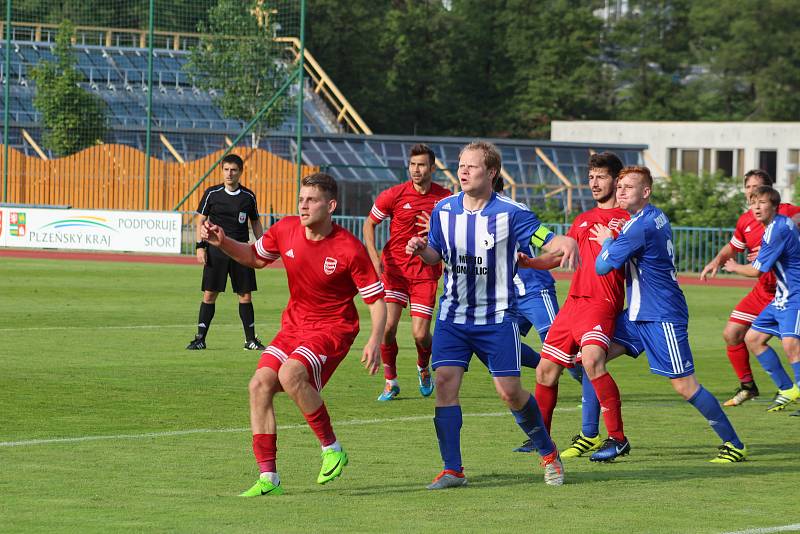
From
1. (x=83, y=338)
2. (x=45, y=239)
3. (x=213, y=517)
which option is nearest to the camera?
(x=213, y=517)

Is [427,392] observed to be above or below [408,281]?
below

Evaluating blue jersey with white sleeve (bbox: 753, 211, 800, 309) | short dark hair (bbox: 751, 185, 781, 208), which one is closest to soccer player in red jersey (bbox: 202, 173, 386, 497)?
short dark hair (bbox: 751, 185, 781, 208)

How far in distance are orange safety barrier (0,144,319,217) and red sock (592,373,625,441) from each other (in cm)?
2914

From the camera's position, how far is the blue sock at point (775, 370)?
1237 cm

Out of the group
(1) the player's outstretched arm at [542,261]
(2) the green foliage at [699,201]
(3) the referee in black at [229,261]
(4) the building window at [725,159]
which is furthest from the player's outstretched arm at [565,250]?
(4) the building window at [725,159]

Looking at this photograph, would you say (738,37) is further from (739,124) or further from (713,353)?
(713,353)

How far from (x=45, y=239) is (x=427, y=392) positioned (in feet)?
76.7

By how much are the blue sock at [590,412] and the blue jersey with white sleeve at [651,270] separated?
0.69 m

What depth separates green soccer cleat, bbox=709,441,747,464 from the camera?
923 centimetres

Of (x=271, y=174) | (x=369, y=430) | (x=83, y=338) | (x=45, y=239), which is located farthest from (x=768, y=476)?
(x=271, y=174)

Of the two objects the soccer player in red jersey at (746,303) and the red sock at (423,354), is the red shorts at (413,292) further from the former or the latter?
the soccer player in red jersey at (746,303)

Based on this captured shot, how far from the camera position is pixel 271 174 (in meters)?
39.5

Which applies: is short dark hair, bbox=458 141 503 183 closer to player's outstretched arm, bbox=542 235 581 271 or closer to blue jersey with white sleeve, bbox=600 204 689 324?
player's outstretched arm, bbox=542 235 581 271

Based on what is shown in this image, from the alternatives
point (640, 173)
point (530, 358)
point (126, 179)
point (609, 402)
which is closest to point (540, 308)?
point (530, 358)
